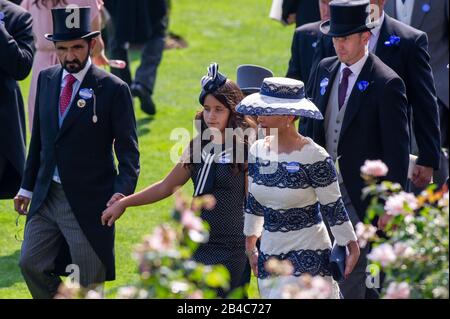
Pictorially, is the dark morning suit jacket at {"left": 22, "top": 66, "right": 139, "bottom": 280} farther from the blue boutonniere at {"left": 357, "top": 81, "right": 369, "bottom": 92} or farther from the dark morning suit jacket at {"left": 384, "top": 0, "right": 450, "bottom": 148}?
the dark morning suit jacket at {"left": 384, "top": 0, "right": 450, "bottom": 148}

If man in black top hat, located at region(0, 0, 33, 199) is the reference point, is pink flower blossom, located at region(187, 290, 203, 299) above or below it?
above

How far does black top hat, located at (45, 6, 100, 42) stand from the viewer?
27.0ft

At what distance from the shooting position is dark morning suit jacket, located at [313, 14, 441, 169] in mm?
8523

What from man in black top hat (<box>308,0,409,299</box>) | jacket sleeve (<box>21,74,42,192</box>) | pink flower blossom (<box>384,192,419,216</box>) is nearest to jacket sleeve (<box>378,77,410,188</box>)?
man in black top hat (<box>308,0,409,299</box>)

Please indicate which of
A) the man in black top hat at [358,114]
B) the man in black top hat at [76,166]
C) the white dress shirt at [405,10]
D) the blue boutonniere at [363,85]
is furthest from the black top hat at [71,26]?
the white dress shirt at [405,10]

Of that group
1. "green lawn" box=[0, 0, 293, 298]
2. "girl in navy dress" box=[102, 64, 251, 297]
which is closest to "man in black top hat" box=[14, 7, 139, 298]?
"girl in navy dress" box=[102, 64, 251, 297]

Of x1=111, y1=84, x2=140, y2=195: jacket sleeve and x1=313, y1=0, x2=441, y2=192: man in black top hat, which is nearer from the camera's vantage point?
x1=111, y1=84, x2=140, y2=195: jacket sleeve

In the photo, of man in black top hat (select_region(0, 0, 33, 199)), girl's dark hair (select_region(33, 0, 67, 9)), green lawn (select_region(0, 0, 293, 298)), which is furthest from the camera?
girl's dark hair (select_region(33, 0, 67, 9))

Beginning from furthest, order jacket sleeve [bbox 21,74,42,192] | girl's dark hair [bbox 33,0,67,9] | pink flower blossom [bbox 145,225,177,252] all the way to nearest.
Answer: girl's dark hair [bbox 33,0,67,9], jacket sleeve [bbox 21,74,42,192], pink flower blossom [bbox 145,225,177,252]

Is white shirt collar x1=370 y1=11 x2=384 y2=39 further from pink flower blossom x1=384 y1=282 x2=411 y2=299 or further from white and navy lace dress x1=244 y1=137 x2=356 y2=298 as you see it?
pink flower blossom x1=384 y1=282 x2=411 y2=299

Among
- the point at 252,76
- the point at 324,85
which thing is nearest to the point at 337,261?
the point at 324,85

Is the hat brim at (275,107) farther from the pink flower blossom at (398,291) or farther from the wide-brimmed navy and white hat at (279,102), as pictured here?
the pink flower blossom at (398,291)

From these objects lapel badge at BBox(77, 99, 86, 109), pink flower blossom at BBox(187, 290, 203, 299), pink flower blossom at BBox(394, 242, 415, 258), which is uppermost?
pink flower blossom at BBox(394, 242, 415, 258)

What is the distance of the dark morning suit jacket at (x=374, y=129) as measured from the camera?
8.00 metres
